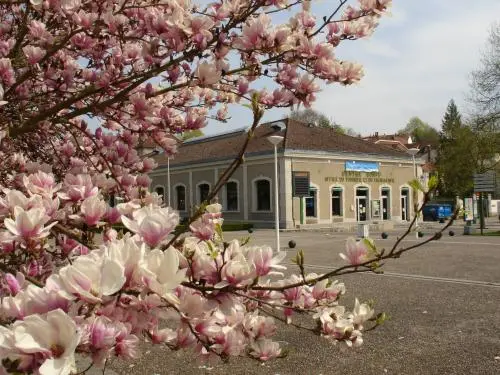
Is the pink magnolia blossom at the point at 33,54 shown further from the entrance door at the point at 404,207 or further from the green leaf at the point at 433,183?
the entrance door at the point at 404,207

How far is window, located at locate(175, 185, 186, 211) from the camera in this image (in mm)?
36931

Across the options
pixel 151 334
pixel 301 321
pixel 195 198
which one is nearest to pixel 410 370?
pixel 301 321

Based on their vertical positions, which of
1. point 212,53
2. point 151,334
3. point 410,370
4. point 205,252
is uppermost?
point 212,53

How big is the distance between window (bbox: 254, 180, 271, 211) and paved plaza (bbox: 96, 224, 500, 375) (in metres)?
20.0

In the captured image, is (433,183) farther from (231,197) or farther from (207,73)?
(231,197)

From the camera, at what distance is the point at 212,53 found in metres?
3.21

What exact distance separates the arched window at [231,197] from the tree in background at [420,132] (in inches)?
1774

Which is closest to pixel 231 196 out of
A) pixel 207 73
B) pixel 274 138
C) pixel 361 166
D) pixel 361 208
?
pixel 361 208

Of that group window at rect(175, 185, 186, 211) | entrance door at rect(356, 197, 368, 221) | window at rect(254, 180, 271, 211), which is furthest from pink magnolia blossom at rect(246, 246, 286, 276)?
window at rect(175, 185, 186, 211)

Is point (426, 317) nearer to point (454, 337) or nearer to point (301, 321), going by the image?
point (454, 337)

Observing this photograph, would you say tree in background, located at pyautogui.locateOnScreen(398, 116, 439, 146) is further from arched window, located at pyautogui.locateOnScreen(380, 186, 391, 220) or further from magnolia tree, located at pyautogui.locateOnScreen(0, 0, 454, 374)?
magnolia tree, located at pyautogui.locateOnScreen(0, 0, 454, 374)

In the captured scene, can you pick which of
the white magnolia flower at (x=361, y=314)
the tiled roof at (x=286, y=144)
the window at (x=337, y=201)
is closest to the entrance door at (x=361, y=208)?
the window at (x=337, y=201)

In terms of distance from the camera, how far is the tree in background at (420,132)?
72269 millimetres

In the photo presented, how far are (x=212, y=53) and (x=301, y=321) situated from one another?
461 cm
